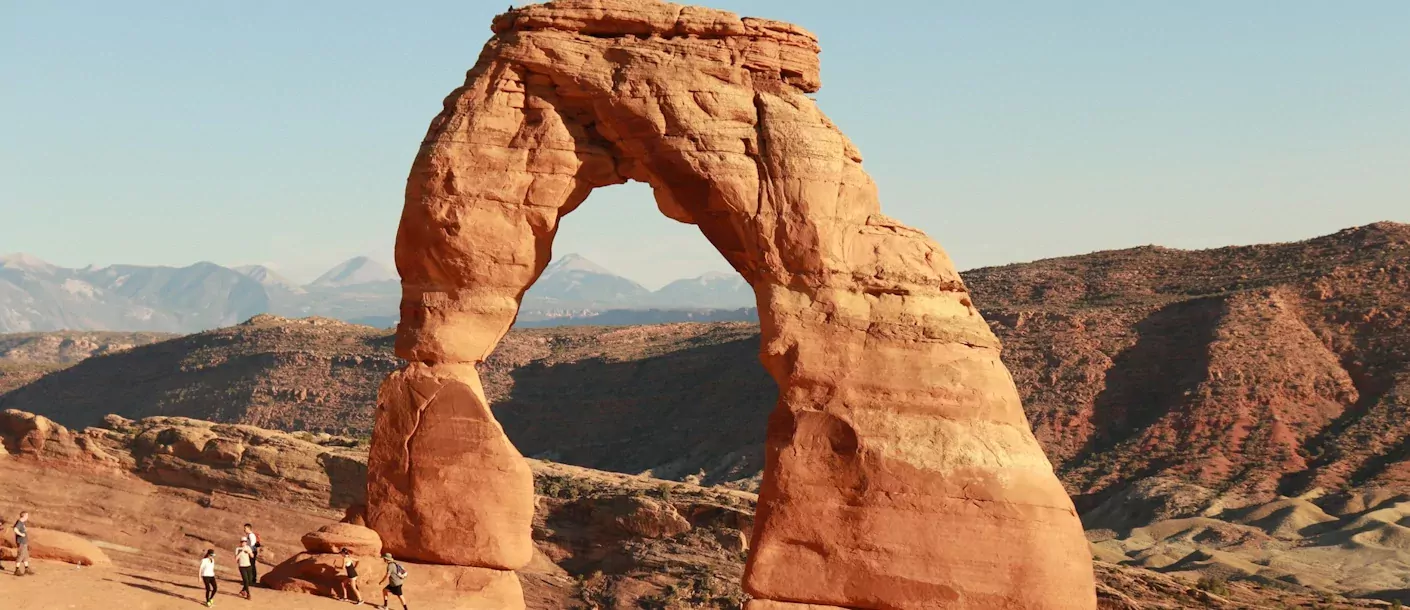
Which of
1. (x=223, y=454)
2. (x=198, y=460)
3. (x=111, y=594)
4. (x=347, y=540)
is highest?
(x=347, y=540)

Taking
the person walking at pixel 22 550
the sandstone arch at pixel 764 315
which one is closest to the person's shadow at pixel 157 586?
the person walking at pixel 22 550

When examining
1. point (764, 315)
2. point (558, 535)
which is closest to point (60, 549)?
point (764, 315)

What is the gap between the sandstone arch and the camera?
2256 centimetres

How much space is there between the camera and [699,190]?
78.9 feet

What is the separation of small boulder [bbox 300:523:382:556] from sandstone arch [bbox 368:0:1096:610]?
0.31 metres

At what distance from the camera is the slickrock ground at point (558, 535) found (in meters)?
33.8

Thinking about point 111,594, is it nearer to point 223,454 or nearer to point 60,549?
point 60,549

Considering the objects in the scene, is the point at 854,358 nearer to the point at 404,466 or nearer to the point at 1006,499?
the point at 1006,499

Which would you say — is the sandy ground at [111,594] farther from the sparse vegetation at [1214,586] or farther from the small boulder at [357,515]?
the sparse vegetation at [1214,586]

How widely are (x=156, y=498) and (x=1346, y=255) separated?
5321 centimetres

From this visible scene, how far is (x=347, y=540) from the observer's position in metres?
24.4

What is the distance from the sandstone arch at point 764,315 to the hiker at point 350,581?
32.9 inches

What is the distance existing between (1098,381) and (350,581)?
152 feet

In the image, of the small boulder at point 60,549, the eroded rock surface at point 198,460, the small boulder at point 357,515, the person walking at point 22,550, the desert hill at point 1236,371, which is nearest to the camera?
the person walking at point 22,550
